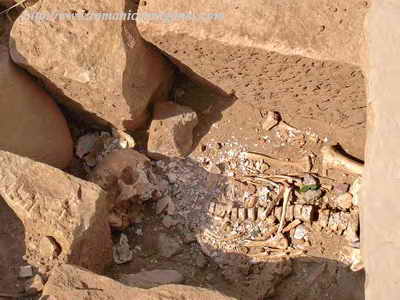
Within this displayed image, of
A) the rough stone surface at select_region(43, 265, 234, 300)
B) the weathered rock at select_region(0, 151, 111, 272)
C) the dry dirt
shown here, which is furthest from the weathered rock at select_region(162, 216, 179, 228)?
the rough stone surface at select_region(43, 265, 234, 300)

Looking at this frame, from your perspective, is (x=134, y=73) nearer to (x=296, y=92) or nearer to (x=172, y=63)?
(x=172, y=63)

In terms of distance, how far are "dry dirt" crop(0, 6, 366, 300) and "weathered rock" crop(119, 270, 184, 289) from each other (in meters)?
0.09

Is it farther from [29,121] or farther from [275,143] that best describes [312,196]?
[29,121]

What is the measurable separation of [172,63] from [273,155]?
749 millimetres

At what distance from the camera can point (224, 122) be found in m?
3.74

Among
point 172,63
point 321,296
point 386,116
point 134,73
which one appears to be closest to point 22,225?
point 134,73

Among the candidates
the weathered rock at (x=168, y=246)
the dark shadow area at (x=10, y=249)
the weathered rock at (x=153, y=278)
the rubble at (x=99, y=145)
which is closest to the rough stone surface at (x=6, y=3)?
the rubble at (x=99, y=145)

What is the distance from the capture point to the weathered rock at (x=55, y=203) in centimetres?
305

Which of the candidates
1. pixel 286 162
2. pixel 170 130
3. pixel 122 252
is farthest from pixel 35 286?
pixel 286 162

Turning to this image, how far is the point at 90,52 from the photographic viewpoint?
3.38 metres

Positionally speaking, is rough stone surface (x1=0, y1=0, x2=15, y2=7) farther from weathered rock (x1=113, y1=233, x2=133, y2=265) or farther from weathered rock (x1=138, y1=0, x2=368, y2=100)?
weathered rock (x1=113, y1=233, x2=133, y2=265)

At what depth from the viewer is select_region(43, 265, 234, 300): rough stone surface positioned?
2645mm

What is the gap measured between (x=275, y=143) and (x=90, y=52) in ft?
3.60

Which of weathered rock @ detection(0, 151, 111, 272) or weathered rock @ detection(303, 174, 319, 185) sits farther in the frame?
weathered rock @ detection(303, 174, 319, 185)
